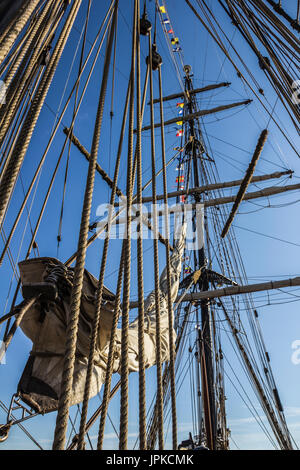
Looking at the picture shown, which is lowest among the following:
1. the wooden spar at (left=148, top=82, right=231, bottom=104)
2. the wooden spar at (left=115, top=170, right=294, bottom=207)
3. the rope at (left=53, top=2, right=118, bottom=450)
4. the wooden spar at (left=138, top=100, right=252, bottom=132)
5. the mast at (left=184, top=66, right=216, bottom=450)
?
the rope at (left=53, top=2, right=118, bottom=450)

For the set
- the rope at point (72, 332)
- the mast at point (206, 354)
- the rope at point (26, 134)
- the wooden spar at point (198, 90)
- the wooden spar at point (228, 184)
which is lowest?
the rope at point (72, 332)

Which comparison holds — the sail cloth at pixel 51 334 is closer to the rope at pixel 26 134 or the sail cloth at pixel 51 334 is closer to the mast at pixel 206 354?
the rope at pixel 26 134

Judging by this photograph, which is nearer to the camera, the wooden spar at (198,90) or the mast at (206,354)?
the mast at (206,354)

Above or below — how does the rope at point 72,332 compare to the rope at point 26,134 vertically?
below

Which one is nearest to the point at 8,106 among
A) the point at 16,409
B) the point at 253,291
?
the point at 16,409

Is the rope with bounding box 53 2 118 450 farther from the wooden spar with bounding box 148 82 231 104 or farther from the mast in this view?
the wooden spar with bounding box 148 82 231 104

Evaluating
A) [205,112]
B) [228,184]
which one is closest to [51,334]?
[228,184]

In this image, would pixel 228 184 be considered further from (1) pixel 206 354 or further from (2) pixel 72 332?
(2) pixel 72 332

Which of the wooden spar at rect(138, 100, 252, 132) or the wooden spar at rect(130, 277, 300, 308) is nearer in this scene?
the wooden spar at rect(130, 277, 300, 308)

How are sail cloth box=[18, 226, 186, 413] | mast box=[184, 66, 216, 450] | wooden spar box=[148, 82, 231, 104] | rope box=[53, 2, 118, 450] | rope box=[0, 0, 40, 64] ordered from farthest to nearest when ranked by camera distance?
wooden spar box=[148, 82, 231, 104], mast box=[184, 66, 216, 450], sail cloth box=[18, 226, 186, 413], rope box=[0, 0, 40, 64], rope box=[53, 2, 118, 450]

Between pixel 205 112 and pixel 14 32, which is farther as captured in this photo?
pixel 205 112

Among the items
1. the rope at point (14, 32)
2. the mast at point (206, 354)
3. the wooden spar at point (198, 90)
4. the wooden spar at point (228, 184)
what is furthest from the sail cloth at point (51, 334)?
the wooden spar at point (198, 90)

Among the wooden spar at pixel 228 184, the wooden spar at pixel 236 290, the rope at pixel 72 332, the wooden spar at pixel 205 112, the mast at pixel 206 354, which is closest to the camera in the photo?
the rope at pixel 72 332

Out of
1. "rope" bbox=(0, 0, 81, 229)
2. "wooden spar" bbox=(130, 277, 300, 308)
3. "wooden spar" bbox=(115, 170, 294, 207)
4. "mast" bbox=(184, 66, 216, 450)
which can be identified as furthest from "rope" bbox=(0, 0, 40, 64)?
"wooden spar" bbox=(115, 170, 294, 207)
